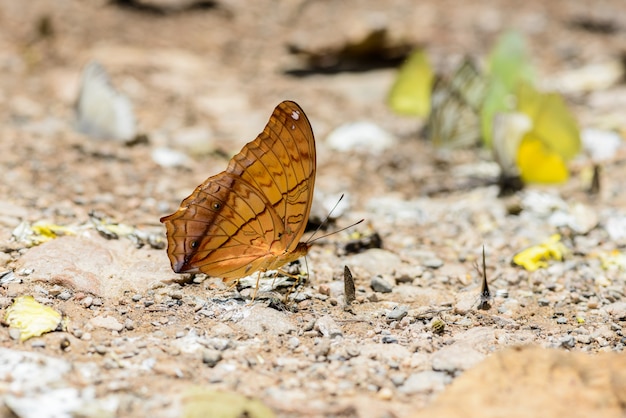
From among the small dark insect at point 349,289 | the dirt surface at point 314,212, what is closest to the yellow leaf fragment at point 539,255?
the dirt surface at point 314,212

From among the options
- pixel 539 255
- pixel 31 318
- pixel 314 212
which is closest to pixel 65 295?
pixel 31 318

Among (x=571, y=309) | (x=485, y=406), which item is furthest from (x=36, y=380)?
(x=571, y=309)

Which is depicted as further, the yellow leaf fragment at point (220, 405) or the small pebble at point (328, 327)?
the small pebble at point (328, 327)

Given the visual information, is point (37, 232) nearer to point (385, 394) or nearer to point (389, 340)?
point (389, 340)

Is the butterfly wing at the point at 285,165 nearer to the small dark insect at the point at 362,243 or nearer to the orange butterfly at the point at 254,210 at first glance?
the orange butterfly at the point at 254,210

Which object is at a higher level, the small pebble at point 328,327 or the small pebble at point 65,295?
the small pebble at point 65,295

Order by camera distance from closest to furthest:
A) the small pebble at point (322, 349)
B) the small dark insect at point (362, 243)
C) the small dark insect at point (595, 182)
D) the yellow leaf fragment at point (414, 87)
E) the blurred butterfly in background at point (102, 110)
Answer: the small pebble at point (322, 349) < the small dark insect at point (362, 243) < the small dark insect at point (595, 182) < the blurred butterfly in background at point (102, 110) < the yellow leaf fragment at point (414, 87)
